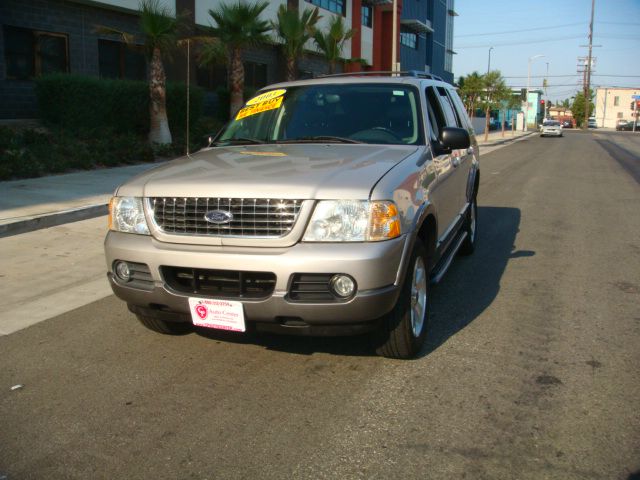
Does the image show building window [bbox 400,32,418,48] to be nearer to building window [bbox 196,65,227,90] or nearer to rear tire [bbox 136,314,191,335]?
building window [bbox 196,65,227,90]

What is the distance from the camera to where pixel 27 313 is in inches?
213

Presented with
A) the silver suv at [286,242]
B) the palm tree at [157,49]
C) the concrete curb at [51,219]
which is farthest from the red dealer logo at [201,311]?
the palm tree at [157,49]

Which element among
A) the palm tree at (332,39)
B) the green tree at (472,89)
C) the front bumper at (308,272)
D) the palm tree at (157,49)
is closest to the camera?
the front bumper at (308,272)

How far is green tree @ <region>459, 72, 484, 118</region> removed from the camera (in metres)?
45.5

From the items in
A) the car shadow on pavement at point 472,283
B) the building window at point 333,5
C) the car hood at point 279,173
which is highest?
the building window at point 333,5

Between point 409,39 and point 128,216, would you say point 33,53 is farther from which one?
point 409,39

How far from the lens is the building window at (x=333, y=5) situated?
31467mm

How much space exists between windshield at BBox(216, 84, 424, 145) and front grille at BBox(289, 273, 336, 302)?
169 cm

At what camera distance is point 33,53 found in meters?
17.8

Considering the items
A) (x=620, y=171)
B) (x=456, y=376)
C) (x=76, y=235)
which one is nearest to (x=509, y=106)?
(x=620, y=171)

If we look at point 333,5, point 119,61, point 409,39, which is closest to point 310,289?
point 119,61

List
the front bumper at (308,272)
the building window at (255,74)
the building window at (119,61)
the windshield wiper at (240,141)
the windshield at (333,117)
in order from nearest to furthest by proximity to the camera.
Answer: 1. the front bumper at (308,272)
2. the windshield at (333,117)
3. the windshield wiper at (240,141)
4. the building window at (119,61)
5. the building window at (255,74)

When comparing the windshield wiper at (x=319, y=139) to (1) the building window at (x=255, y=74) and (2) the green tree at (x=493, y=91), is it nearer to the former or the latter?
(1) the building window at (x=255, y=74)

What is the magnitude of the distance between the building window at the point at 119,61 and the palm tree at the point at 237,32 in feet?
8.57
